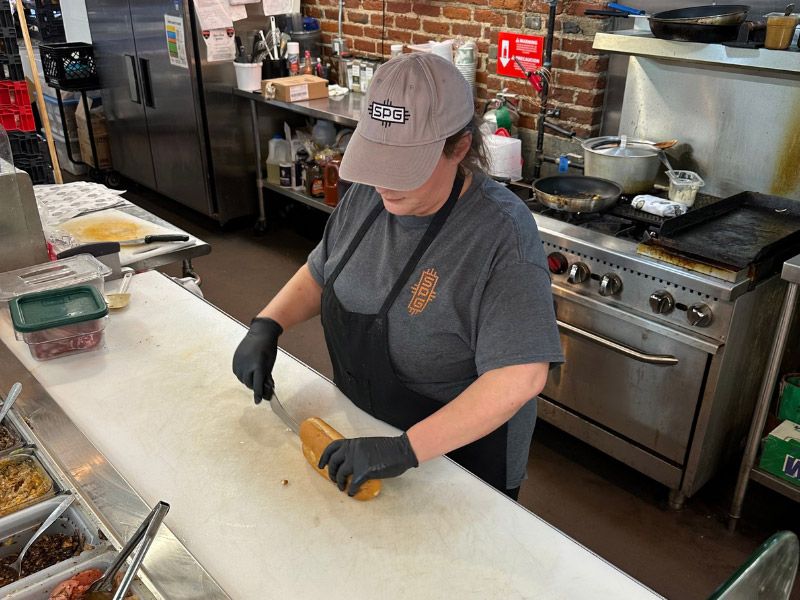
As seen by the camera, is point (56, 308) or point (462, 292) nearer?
point (462, 292)

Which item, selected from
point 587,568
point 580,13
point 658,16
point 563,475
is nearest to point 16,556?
point 587,568

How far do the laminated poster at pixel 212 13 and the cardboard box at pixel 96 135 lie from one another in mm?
2019

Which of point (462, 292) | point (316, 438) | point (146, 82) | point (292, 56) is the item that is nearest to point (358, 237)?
point (462, 292)

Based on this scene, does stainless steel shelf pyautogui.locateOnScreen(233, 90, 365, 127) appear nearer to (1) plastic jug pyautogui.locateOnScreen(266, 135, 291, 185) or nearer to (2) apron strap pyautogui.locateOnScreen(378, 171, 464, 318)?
(1) plastic jug pyautogui.locateOnScreen(266, 135, 291, 185)

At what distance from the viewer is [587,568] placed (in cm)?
113

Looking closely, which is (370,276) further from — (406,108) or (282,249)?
(282,249)

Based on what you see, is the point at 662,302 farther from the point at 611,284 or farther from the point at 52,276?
the point at 52,276


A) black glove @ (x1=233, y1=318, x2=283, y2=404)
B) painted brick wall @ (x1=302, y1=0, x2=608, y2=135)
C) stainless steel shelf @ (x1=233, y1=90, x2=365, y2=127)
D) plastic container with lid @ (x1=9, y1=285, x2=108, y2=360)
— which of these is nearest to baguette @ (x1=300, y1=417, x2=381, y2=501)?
black glove @ (x1=233, y1=318, x2=283, y2=404)

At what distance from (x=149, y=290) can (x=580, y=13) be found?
2.17 meters

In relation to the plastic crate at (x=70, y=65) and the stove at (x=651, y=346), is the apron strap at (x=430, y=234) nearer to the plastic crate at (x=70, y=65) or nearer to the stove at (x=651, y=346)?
the stove at (x=651, y=346)

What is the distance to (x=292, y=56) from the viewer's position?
452 centimetres

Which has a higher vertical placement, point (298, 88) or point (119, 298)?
point (298, 88)

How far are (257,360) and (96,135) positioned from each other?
5162mm

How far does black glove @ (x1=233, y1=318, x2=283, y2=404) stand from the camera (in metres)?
1.50
